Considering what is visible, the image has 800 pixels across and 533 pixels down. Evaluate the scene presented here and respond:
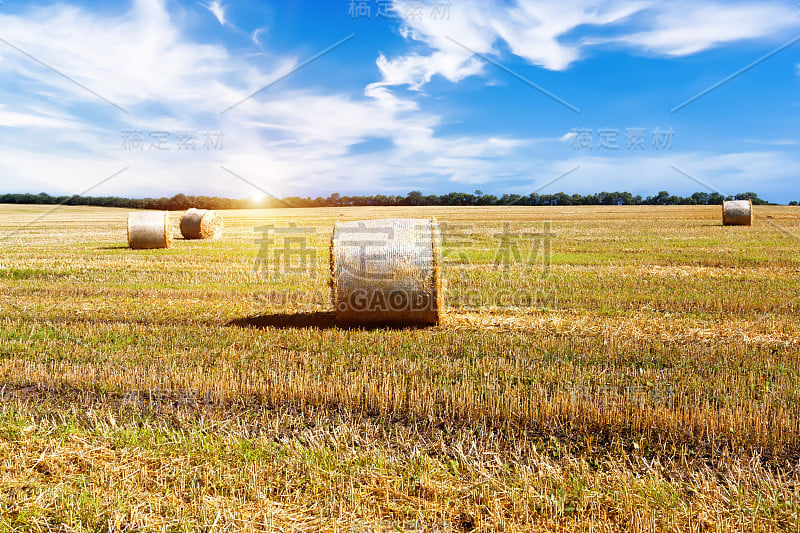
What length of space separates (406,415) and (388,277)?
3.46 m

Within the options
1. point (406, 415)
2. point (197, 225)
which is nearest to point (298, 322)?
point (406, 415)

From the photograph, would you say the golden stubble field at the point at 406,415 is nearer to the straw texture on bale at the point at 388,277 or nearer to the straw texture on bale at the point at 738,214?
the straw texture on bale at the point at 388,277

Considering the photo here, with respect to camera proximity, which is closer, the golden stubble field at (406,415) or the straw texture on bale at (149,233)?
the golden stubble field at (406,415)

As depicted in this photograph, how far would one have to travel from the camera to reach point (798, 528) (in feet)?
12.4

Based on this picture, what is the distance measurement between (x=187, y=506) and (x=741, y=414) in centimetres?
467

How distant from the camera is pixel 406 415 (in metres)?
5.62

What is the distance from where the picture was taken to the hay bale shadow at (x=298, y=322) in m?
9.00

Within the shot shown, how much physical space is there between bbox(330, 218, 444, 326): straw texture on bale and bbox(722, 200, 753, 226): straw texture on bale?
2899 centimetres

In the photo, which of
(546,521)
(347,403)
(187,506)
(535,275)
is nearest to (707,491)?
(546,521)

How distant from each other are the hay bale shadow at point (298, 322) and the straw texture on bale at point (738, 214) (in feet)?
96.4

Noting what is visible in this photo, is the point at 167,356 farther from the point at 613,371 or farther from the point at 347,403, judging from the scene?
the point at 613,371

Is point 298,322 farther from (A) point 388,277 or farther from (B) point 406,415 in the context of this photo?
(B) point 406,415

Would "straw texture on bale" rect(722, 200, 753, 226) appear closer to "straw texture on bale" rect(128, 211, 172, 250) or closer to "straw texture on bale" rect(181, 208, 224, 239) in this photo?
"straw texture on bale" rect(181, 208, 224, 239)

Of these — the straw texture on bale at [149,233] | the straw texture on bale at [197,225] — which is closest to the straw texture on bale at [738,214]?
the straw texture on bale at [197,225]
